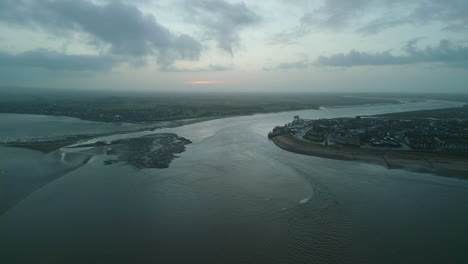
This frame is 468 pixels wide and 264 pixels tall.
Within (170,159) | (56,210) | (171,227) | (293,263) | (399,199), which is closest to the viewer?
(293,263)

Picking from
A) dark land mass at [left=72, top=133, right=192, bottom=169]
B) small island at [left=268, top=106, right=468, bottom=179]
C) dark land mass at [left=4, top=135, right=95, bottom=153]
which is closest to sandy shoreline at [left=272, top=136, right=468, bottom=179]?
small island at [left=268, top=106, right=468, bottom=179]

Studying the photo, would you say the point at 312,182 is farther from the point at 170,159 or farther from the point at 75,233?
the point at 75,233

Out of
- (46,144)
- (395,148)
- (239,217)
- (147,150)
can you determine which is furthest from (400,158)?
(46,144)

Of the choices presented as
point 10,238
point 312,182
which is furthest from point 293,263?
point 10,238

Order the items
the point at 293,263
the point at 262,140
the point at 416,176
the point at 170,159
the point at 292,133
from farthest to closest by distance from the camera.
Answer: the point at 292,133
the point at 262,140
the point at 170,159
the point at 416,176
the point at 293,263

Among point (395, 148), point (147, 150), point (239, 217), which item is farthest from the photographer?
point (395, 148)

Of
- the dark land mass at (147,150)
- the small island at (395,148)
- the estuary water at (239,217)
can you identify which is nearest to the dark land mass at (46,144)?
the dark land mass at (147,150)

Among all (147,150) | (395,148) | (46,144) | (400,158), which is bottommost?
(400,158)

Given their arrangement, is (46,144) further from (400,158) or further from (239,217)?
→ (400,158)

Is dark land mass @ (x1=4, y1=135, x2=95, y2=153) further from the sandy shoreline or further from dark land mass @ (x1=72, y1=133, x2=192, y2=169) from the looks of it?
the sandy shoreline
